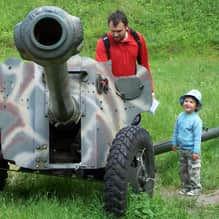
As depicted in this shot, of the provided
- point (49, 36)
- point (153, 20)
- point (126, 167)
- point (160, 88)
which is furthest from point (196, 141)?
point (153, 20)

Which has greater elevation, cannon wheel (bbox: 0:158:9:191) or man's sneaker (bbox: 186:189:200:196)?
cannon wheel (bbox: 0:158:9:191)

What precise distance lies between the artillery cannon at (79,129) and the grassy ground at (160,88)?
24cm

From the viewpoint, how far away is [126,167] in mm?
5461

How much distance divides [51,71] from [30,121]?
1281 millimetres

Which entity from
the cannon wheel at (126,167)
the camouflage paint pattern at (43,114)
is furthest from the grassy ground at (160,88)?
the camouflage paint pattern at (43,114)

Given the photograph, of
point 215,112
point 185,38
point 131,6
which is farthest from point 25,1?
point 215,112

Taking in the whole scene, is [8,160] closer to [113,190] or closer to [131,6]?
[113,190]

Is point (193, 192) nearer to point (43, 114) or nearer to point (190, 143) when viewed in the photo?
point (190, 143)

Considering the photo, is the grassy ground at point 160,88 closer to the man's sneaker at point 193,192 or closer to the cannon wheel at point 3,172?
the cannon wheel at point 3,172

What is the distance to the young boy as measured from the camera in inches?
268

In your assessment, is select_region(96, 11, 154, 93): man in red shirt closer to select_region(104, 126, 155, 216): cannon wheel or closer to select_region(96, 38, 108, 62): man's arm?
select_region(96, 38, 108, 62): man's arm

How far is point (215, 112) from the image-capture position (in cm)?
1019

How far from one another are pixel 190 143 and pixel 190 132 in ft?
0.35

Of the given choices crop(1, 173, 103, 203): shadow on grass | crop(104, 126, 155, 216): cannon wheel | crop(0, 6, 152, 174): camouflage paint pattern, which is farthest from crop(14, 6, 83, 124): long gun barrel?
crop(1, 173, 103, 203): shadow on grass
